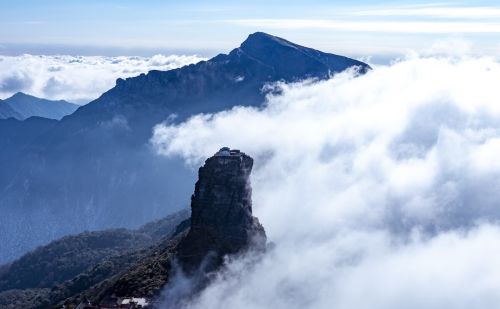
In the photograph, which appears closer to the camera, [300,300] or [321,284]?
[300,300]

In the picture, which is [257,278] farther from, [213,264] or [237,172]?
[237,172]

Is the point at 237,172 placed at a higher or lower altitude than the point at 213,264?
higher

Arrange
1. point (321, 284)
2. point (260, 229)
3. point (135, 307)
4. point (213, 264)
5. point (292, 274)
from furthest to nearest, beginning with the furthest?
point (321, 284), point (292, 274), point (260, 229), point (213, 264), point (135, 307)

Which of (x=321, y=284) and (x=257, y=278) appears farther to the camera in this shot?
(x=321, y=284)

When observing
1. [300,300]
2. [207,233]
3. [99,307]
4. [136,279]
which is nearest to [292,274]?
[300,300]

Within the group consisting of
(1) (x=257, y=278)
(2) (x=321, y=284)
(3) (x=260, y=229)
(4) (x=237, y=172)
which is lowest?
(2) (x=321, y=284)

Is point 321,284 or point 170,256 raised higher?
point 170,256

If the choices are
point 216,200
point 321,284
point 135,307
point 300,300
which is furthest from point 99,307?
point 321,284

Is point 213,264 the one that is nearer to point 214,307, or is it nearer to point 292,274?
point 214,307

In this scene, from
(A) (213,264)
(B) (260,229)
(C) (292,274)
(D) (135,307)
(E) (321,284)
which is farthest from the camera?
(E) (321,284)
